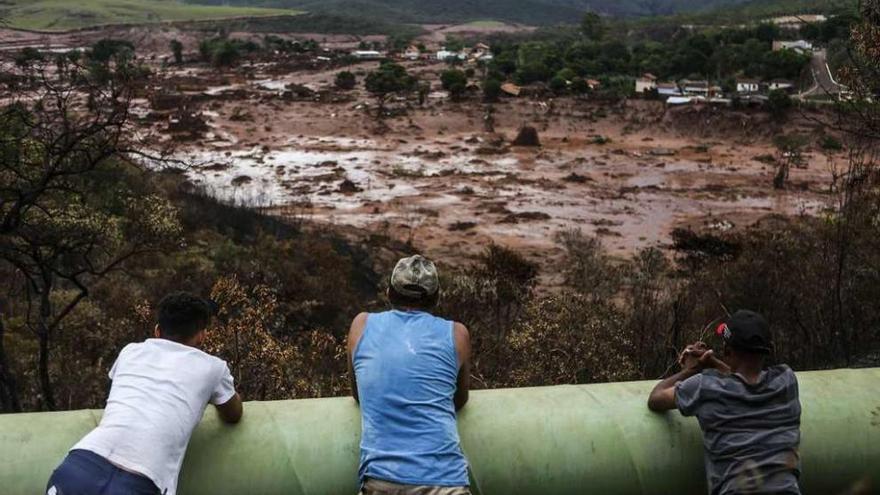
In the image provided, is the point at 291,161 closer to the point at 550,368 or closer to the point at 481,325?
the point at 481,325

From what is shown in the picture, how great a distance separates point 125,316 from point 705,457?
11642 millimetres

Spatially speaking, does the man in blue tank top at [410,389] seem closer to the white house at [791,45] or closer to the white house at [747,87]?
the white house at [747,87]

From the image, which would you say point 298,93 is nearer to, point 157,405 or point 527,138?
point 527,138

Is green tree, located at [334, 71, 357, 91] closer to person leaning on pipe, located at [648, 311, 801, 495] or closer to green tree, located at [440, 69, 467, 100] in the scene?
green tree, located at [440, 69, 467, 100]

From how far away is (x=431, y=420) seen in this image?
3.35 metres

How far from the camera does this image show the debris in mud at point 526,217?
99.3 ft

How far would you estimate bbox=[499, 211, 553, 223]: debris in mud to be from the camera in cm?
3027

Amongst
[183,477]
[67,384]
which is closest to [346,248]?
[67,384]

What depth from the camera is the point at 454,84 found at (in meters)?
63.5

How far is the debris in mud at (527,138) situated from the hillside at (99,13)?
93118 millimetres

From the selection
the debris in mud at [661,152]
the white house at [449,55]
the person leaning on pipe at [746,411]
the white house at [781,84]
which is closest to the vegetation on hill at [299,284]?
the person leaning on pipe at [746,411]

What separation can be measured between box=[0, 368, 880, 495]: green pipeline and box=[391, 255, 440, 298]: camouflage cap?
0.57 meters

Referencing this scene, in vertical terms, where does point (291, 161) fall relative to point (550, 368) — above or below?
below

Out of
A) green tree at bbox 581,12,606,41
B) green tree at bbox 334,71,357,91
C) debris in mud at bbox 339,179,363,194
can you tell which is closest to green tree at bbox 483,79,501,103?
green tree at bbox 334,71,357,91
